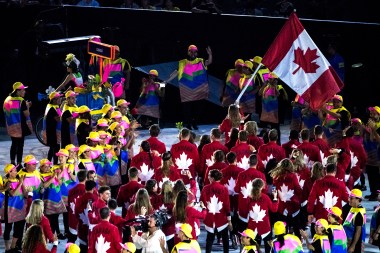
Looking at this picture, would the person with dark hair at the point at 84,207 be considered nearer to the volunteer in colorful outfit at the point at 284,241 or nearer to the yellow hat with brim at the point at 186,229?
the yellow hat with brim at the point at 186,229

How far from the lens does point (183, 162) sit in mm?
22594

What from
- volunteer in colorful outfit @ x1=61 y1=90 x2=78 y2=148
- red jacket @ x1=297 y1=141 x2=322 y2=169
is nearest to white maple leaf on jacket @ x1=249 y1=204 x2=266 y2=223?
red jacket @ x1=297 y1=141 x2=322 y2=169

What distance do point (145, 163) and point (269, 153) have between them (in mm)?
2295

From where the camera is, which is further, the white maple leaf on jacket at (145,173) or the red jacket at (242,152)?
the red jacket at (242,152)

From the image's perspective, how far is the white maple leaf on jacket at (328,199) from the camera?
2041 cm

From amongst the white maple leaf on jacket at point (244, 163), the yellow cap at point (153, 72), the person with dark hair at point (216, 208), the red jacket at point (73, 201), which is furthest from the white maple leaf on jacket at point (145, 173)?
the yellow cap at point (153, 72)

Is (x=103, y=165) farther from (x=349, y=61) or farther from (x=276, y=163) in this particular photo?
(x=349, y=61)

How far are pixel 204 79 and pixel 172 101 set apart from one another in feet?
7.64

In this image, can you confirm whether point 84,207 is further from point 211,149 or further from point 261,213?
point 211,149

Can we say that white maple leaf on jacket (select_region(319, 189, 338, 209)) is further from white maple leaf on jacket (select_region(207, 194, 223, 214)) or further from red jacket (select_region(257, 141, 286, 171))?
red jacket (select_region(257, 141, 286, 171))

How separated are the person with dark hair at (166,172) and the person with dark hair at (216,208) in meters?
0.92

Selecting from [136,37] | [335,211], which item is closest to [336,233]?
[335,211]

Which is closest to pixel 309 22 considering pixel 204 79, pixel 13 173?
pixel 204 79

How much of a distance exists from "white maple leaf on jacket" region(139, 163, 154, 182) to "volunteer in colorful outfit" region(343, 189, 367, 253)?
3954 mm
